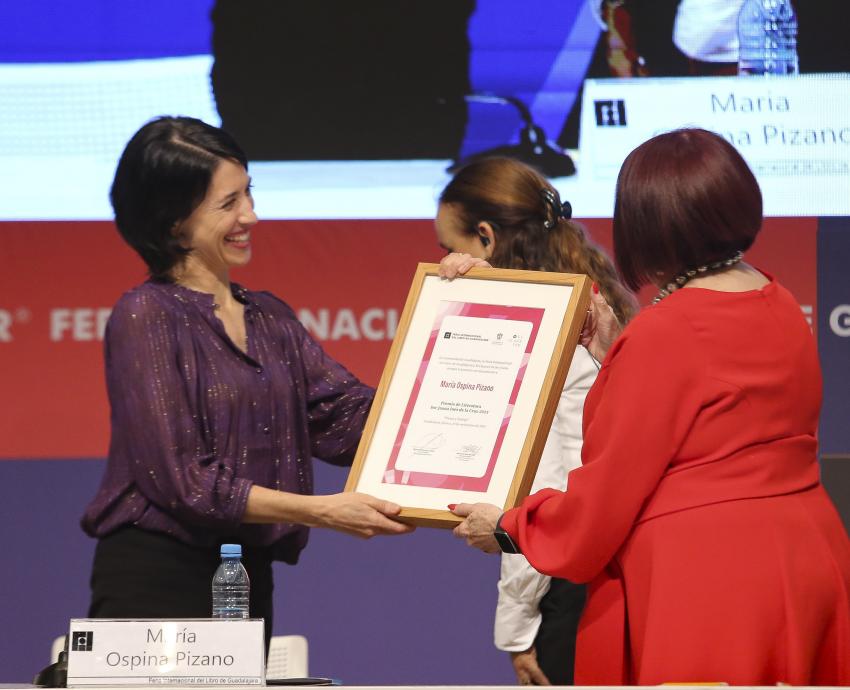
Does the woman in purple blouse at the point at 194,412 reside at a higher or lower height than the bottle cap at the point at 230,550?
higher

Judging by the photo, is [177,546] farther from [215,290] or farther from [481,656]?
[481,656]

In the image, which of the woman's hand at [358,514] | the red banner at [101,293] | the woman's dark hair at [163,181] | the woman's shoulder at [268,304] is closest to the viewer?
the woman's hand at [358,514]

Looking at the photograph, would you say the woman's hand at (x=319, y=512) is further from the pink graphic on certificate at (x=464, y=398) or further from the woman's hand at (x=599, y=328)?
the woman's hand at (x=599, y=328)

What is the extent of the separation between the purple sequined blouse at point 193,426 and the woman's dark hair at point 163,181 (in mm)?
101

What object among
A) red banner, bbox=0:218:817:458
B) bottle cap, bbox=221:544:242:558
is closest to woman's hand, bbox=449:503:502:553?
bottle cap, bbox=221:544:242:558

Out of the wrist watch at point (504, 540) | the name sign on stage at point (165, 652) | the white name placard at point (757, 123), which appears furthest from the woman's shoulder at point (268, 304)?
the white name placard at point (757, 123)

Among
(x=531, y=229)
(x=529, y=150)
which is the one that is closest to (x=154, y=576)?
(x=531, y=229)

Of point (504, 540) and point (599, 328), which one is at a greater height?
point (599, 328)

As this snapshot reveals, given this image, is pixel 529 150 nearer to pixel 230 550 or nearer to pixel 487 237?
pixel 487 237

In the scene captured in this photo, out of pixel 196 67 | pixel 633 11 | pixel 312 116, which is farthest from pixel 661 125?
pixel 196 67

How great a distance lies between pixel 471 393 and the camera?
106 inches

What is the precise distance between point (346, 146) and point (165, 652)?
3.09 m

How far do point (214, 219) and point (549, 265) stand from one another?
0.80 meters

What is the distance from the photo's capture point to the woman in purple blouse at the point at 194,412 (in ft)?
9.07
